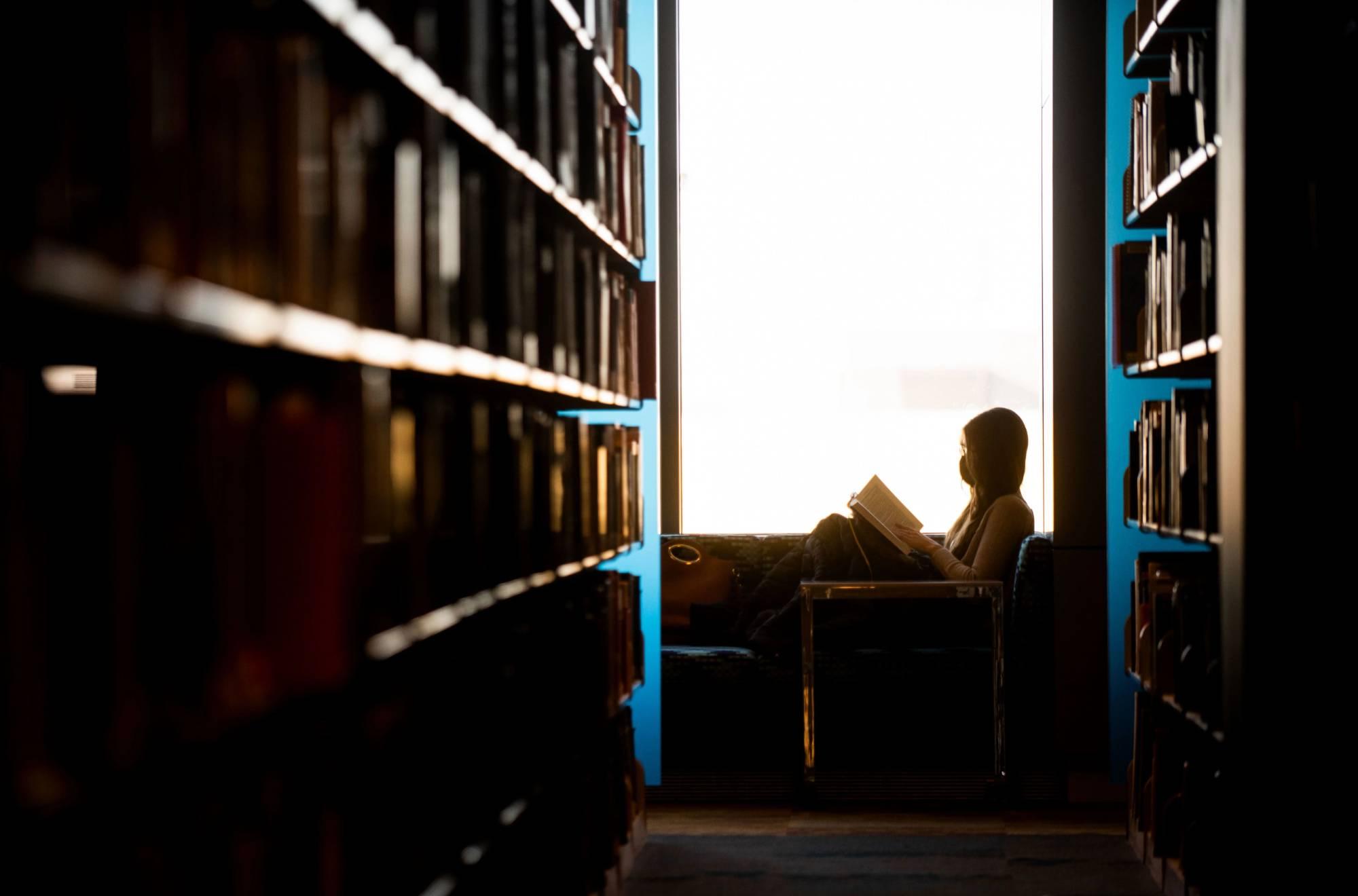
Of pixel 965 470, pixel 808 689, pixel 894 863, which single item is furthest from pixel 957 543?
pixel 894 863

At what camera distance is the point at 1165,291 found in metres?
2.42

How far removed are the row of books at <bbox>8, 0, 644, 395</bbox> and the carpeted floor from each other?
4.64 feet

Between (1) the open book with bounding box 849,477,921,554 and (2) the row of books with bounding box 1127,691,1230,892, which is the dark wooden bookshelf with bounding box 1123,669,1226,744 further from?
(1) the open book with bounding box 849,477,921,554

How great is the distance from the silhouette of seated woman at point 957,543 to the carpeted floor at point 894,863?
25.6 inches

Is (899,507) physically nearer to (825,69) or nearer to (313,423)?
(825,69)

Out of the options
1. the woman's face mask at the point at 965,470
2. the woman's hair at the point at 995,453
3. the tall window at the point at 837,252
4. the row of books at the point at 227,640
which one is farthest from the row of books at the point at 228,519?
the tall window at the point at 837,252

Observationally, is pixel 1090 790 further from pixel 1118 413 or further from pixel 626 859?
pixel 626 859

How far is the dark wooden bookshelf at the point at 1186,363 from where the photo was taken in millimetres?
2088

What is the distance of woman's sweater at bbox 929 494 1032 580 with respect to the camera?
11.7 ft

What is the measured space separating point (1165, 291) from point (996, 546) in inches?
50.9

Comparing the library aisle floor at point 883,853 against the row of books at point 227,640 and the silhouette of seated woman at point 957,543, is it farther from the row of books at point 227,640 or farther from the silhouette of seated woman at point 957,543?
the row of books at point 227,640

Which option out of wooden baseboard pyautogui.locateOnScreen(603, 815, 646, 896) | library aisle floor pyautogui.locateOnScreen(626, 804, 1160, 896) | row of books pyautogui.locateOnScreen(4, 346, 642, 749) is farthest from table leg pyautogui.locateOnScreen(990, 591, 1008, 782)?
row of books pyautogui.locateOnScreen(4, 346, 642, 749)

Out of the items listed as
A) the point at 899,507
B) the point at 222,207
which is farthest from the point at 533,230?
the point at 899,507

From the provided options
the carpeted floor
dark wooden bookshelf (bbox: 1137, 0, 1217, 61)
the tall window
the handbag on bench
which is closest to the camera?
dark wooden bookshelf (bbox: 1137, 0, 1217, 61)
